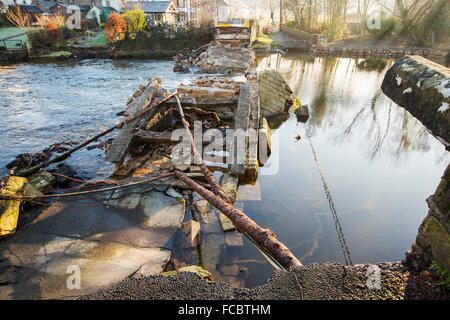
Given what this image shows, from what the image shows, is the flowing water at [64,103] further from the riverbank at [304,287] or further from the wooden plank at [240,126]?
the riverbank at [304,287]

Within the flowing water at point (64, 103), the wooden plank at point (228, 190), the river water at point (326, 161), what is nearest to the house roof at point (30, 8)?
the flowing water at point (64, 103)

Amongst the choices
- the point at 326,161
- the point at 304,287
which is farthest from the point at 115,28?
the point at 304,287

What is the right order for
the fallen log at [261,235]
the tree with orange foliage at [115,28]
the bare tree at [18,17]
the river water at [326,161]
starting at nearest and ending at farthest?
1. the fallen log at [261,235]
2. the river water at [326,161]
3. the tree with orange foliage at [115,28]
4. the bare tree at [18,17]

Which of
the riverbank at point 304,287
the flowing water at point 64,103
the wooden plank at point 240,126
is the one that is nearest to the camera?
the riverbank at point 304,287

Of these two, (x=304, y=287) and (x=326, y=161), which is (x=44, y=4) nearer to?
(x=326, y=161)

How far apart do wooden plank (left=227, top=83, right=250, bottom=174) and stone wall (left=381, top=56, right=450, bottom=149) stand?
3199mm

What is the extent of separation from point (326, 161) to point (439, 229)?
445 cm

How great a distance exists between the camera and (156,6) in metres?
44.5

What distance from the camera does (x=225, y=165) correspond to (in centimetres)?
614

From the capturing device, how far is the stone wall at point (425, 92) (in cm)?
238

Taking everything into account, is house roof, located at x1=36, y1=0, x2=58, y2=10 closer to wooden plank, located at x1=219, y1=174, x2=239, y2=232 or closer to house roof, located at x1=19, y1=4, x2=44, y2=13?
house roof, located at x1=19, y1=4, x2=44, y2=13

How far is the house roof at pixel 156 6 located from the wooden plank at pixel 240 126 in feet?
144
